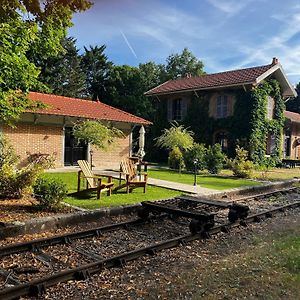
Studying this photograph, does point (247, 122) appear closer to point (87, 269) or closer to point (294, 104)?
point (87, 269)

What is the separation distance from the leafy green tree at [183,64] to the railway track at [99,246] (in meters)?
44.3

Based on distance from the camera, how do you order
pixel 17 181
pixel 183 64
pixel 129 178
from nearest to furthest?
pixel 17 181 → pixel 129 178 → pixel 183 64

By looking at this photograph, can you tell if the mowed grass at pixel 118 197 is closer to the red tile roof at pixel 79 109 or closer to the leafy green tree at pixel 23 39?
the leafy green tree at pixel 23 39

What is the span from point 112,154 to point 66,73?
2237 cm

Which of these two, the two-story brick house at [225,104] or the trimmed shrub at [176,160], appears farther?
the two-story brick house at [225,104]

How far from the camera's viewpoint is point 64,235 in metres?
6.31

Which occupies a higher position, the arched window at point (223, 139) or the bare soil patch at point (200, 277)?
the arched window at point (223, 139)

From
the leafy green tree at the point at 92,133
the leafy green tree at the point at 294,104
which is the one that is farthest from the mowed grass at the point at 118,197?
the leafy green tree at the point at 294,104

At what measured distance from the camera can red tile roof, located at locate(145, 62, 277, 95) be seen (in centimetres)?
2556

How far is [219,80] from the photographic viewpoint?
89.5 feet

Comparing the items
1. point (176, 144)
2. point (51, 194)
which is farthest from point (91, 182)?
point (176, 144)

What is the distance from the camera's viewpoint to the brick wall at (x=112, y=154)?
2079 centimetres

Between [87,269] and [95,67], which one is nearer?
[87,269]

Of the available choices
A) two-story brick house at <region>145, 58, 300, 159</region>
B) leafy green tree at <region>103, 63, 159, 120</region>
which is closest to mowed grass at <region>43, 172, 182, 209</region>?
two-story brick house at <region>145, 58, 300, 159</region>
